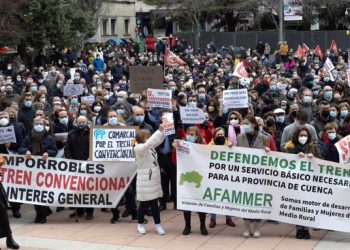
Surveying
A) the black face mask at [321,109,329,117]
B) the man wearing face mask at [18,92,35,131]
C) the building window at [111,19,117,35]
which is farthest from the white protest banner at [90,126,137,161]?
the building window at [111,19,117,35]

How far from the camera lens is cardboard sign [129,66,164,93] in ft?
53.5

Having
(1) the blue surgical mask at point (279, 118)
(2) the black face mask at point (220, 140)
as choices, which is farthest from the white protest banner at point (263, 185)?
(1) the blue surgical mask at point (279, 118)

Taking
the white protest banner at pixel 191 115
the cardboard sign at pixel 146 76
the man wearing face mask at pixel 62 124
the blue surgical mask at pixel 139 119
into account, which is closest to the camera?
the blue surgical mask at pixel 139 119

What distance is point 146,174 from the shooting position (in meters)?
9.83

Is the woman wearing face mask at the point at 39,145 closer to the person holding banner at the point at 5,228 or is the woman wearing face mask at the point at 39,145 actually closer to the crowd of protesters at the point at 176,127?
the crowd of protesters at the point at 176,127

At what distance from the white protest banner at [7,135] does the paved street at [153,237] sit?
50.5 inches

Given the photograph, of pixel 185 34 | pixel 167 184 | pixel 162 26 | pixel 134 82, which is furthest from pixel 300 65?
pixel 162 26

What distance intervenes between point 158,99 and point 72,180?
8.44 ft

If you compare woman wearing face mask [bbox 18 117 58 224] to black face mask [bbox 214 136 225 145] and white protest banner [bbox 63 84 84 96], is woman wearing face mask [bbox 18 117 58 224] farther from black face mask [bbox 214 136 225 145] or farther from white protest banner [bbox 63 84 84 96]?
white protest banner [bbox 63 84 84 96]

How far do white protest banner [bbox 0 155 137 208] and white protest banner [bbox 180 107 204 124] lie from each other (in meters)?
1.51

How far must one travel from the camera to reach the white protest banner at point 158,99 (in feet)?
40.8

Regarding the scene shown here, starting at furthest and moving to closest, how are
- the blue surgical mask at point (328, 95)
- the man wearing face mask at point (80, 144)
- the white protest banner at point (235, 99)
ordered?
the blue surgical mask at point (328, 95) < the white protest banner at point (235, 99) < the man wearing face mask at point (80, 144)

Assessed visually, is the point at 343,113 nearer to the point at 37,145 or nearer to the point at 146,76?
the point at 37,145

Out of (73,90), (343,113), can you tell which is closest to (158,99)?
(343,113)
